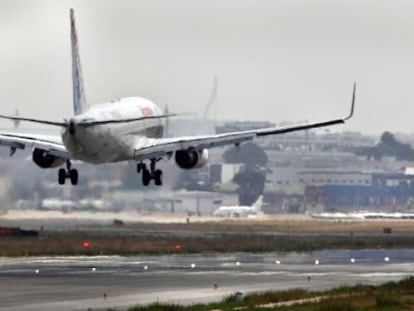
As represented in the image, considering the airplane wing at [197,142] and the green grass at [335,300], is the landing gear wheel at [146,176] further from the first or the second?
the green grass at [335,300]

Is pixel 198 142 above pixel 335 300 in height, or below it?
above

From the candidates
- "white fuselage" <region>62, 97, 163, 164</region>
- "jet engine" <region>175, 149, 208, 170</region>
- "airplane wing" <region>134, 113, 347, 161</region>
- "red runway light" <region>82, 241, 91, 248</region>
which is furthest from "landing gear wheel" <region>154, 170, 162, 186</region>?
"red runway light" <region>82, 241, 91, 248</region>

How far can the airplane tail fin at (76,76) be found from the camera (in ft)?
341

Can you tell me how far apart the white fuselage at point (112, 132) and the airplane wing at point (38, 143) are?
252 cm

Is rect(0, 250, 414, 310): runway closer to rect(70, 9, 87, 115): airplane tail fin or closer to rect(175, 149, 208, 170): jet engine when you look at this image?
rect(175, 149, 208, 170): jet engine

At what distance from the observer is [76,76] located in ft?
348

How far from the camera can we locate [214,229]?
530 feet

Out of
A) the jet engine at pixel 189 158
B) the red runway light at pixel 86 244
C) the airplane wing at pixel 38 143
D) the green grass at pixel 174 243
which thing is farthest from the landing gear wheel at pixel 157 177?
the red runway light at pixel 86 244

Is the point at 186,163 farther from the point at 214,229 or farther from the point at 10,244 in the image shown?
the point at 214,229

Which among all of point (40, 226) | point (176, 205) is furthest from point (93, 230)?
point (176, 205)

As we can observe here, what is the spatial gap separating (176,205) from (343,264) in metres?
87.9

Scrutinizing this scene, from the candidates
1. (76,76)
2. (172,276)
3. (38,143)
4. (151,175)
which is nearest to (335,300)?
(172,276)

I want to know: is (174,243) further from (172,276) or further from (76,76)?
(172,276)

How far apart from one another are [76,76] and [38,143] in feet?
29.9
